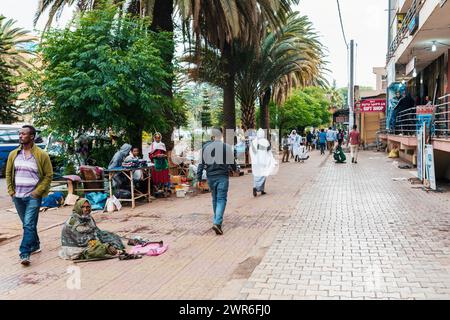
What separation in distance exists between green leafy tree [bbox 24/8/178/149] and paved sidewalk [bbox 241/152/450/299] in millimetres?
4566

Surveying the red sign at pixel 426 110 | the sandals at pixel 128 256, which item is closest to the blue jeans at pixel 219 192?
the sandals at pixel 128 256

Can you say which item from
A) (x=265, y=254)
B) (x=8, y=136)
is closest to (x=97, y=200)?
(x=265, y=254)

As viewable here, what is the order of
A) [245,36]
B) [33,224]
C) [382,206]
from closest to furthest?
[33,224] < [382,206] < [245,36]

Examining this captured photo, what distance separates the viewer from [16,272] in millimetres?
6207

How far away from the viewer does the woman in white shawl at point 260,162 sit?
497 inches

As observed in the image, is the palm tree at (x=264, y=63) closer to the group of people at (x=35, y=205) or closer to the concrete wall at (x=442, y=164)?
the concrete wall at (x=442, y=164)

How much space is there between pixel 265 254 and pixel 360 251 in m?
1.28

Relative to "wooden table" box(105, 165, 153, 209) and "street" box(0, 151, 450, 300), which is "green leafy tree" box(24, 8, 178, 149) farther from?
"street" box(0, 151, 450, 300)

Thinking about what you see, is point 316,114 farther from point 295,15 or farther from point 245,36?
point 245,36

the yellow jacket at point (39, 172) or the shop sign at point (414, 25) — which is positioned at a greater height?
the shop sign at point (414, 25)

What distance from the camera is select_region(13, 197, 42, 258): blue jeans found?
6.56m

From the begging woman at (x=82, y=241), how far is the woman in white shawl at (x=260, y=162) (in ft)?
20.3
